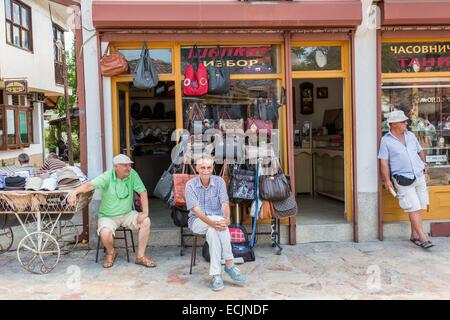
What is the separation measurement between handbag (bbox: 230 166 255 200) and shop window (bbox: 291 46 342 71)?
62.9 inches

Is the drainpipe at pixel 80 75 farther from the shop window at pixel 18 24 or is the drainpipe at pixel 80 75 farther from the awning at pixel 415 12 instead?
the shop window at pixel 18 24

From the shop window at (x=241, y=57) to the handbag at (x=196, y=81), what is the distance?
0.18 meters

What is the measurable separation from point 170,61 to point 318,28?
6.20 ft

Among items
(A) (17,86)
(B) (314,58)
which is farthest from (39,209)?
(A) (17,86)

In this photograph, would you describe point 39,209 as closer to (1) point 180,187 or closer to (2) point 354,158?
(1) point 180,187

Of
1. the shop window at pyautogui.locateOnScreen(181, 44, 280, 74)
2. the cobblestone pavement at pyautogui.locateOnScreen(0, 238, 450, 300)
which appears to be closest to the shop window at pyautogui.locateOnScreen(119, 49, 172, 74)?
the shop window at pyautogui.locateOnScreen(181, 44, 280, 74)

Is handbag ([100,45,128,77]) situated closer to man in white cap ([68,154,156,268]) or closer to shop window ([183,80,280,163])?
shop window ([183,80,280,163])

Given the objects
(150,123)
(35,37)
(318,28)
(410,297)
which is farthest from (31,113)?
(410,297)

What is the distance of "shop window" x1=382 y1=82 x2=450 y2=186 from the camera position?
6.47 m

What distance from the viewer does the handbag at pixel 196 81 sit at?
6031 millimetres

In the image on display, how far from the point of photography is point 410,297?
438cm

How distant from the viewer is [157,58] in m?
6.16

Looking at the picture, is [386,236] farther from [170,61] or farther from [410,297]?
[170,61]

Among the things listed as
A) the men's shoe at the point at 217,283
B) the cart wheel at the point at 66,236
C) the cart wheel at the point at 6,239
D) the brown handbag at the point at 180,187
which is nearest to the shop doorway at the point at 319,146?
the brown handbag at the point at 180,187
